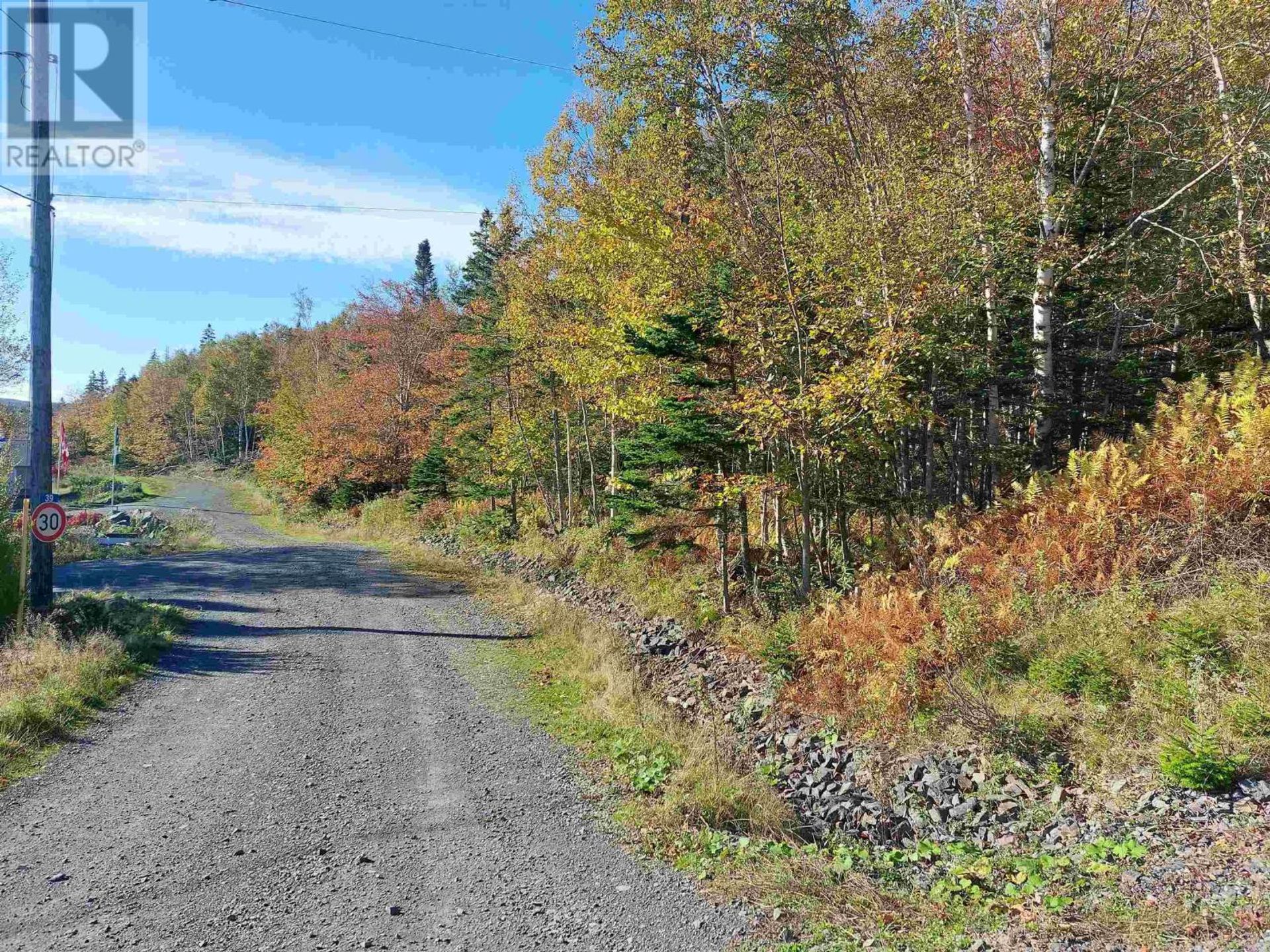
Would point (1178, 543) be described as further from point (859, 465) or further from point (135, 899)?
point (135, 899)

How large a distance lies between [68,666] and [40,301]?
5706 mm

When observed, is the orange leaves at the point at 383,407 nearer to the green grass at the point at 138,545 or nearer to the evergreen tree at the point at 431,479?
the evergreen tree at the point at 431,479

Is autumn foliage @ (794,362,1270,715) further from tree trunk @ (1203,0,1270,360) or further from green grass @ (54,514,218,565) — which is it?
green grass @ (54,514,218,565)

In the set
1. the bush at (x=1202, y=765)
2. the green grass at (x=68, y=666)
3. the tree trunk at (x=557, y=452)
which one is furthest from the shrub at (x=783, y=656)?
the tree trunk at (x=557, y=452)

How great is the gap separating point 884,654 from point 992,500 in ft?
13.7

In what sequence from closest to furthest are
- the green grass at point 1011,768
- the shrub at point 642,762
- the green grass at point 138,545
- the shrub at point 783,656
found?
the green grass at point 1011,768 → the shrub at point 642,762 → the shrub at point 783,656 → the green grass at point 138,545

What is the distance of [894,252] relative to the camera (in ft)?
27.6

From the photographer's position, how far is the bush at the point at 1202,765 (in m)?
4.18

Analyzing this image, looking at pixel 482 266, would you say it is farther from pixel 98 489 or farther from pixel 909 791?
pixel 98 489

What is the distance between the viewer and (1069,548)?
7309mm

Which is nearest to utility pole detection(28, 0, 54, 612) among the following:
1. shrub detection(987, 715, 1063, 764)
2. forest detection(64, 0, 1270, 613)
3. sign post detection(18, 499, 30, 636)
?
sign post detection(18, 499, 30, 636)

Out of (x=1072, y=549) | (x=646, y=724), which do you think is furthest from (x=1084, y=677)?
(x=646, y=724)

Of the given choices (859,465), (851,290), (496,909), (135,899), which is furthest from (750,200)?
(135,899)

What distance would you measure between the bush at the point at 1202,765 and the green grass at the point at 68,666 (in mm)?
9037
